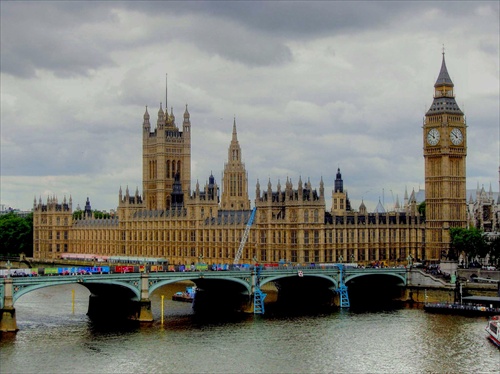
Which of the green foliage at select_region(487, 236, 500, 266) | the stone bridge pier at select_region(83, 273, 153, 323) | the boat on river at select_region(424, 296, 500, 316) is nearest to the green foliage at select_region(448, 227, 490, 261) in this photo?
the green foliage at select_region(487, 236, 500, 266)

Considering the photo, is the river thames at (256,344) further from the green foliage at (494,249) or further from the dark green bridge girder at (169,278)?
the green foliage at (494,249)

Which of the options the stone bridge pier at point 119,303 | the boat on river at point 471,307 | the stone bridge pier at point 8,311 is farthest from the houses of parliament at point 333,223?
the stone bridge pier at point 8,311

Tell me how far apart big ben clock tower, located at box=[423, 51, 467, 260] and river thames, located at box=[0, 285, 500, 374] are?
38.1 m

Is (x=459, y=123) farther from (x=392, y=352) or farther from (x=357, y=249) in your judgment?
(x=392, y=352)

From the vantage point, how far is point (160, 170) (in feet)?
652

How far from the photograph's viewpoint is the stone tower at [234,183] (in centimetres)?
18588

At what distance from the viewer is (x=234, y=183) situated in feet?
616

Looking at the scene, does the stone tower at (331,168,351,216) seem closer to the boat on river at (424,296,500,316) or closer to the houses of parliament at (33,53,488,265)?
the houses of parliament at (33,53,488,265)

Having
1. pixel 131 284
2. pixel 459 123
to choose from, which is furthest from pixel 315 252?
pixel 131 284

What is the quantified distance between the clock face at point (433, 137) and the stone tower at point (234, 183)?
53.2m

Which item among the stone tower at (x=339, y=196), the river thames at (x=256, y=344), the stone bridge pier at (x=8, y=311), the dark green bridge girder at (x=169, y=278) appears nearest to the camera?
the river thames at (x=256, y=344)

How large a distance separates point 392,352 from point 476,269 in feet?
139

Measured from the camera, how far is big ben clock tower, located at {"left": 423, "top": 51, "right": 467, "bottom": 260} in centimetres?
13738

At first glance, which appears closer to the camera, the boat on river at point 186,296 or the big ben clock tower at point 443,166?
the boat on river at point 186,296
